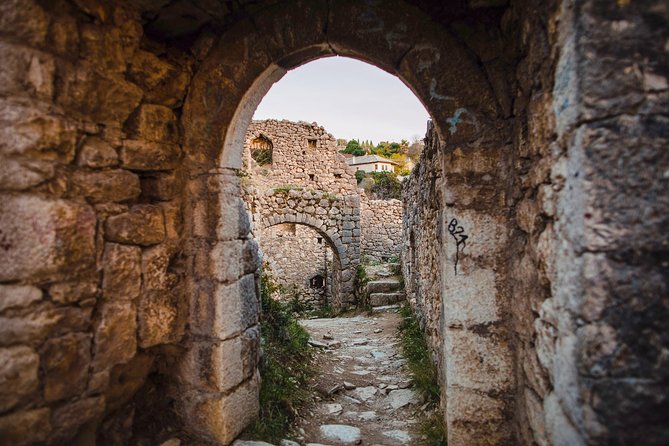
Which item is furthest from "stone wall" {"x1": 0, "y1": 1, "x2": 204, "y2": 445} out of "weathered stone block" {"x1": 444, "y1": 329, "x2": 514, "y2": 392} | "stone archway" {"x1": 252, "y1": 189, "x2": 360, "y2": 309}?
"stone archway" {"x1": 252, "y1": 189, "x2": 360, "y2": 309}

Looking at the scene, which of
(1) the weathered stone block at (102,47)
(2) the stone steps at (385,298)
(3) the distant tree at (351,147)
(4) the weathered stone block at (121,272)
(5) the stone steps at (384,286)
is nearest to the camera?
(1) the weathered stone block at (102,47)

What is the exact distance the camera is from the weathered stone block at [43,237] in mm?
1739

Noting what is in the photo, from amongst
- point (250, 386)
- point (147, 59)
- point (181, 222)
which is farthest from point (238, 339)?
point (147, 59)

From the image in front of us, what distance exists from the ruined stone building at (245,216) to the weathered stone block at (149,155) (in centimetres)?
2

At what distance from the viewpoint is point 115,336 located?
85.7 inches

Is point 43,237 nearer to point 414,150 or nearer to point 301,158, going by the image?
point 301,158

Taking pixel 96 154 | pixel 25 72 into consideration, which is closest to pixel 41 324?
pixel 96 154

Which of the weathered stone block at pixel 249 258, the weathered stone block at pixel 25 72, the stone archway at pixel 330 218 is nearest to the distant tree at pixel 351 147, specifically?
the stone archway at pixel 330 218

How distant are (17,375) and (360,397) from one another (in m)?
2.85

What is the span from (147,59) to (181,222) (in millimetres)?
1051

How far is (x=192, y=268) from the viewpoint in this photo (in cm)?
259

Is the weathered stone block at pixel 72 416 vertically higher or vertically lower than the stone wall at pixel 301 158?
lower

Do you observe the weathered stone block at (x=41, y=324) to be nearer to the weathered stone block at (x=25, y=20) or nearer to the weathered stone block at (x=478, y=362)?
the weathered stone block at (x=25, y=20)

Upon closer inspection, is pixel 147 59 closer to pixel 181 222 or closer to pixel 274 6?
pixel 274 6
